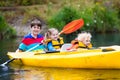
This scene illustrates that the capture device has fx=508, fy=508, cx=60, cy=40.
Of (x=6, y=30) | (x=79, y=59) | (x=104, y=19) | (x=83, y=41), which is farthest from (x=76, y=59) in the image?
(x=104, y=19)

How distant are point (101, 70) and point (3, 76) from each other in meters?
1.92

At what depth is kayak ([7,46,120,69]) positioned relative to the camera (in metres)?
9.85

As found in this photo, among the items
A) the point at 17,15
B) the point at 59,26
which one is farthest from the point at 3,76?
the point at 17,15

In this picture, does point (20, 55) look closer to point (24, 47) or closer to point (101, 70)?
point (24, 47)

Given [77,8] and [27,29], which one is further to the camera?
[77,8]

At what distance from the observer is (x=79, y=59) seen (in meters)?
10.1

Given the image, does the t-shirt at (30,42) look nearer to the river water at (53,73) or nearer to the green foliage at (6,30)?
the river water at (53,73)

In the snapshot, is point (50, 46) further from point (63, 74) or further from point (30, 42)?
point (63, 74)

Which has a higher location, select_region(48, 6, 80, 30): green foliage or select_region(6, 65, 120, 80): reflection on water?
select_region(48, 6, 80, 30): green foliage

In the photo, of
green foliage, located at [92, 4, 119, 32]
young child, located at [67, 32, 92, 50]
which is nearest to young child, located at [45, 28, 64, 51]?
young child, located at [67, 32, 92, 50]

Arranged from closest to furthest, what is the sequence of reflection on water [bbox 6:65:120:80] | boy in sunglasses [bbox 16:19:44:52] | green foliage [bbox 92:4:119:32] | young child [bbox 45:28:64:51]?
reflection on water [bbox 6:65:120:80]
young child [bbox 45:28:64:51]
boy in sunglasses [bbox 16:19:44:52]
green foliage [bbox 92:4:119:32]

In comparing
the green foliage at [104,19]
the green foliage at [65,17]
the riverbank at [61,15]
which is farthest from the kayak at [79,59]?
the green foliage at [104,19]

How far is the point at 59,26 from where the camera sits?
68.0ft

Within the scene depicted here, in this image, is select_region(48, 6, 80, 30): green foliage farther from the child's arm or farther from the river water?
the river water
